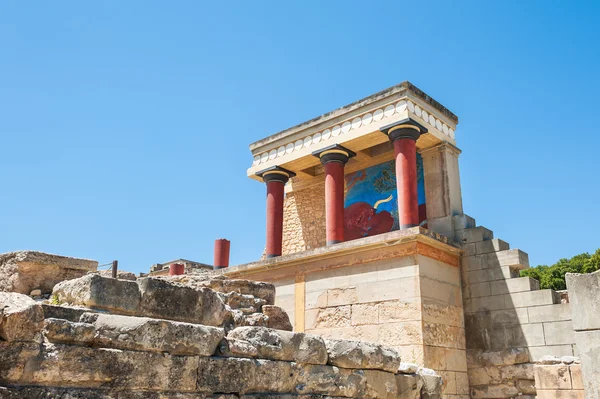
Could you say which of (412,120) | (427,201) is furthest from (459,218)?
(412,120)

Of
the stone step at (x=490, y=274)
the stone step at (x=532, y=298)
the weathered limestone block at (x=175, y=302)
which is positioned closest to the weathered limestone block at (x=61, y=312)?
the weathered limestone block at (x=175, y=302)

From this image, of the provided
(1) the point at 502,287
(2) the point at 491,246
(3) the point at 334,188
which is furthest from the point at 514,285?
(3) the point at 334,188

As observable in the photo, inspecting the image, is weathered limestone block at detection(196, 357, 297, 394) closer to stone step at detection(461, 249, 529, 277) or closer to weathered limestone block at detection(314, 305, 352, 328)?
weathered limestone block at detection(314, 305, 352, 328)

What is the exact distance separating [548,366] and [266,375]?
584 cm

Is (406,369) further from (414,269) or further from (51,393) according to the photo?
(414,269)

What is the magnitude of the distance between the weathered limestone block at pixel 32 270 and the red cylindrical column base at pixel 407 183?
6951mm

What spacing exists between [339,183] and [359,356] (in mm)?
8251

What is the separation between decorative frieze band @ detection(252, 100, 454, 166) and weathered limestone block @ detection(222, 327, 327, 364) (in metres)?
8.28

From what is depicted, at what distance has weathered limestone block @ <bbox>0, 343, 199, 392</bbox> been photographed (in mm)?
2943

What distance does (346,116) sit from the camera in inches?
518

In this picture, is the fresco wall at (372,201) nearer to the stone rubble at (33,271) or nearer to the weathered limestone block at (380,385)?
the weathered limestone block at (380,385)

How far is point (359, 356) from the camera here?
5051 mm

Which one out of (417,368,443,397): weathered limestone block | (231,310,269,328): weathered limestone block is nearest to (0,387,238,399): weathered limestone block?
(231,310,269,328): weathered limestone block

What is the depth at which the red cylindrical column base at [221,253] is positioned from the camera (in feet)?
50.5
